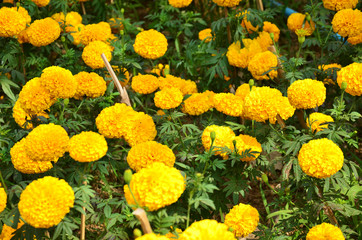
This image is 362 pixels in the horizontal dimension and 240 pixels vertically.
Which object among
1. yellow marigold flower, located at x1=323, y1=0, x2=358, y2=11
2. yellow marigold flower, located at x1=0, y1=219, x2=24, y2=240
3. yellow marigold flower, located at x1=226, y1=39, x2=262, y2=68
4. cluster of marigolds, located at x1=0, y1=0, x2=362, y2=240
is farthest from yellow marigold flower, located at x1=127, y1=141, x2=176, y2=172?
yellow marigold flower, located at x1=323, y1=0, x2=358, y2=11

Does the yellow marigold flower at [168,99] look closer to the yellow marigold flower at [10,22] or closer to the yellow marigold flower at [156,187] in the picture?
the yellow marigold flower at [156,187]

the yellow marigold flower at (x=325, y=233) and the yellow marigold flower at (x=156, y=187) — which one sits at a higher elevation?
the yellow marigold flower at (x=156, y=187)

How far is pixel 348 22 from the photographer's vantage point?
2785 mm

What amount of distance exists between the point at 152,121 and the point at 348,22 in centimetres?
138

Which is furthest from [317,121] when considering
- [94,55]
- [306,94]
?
[94,55]

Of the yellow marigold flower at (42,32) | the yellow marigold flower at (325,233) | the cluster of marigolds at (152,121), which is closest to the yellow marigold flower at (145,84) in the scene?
the cluster of marigolds at (152,121)

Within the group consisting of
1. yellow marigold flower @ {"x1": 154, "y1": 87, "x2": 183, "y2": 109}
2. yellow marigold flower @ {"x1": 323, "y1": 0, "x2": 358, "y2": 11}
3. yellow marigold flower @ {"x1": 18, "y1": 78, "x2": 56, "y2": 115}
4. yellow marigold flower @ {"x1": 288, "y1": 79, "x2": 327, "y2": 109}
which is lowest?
yellow marigold flower @ {"x1": 154, "y1": 87, "x2": 183, "y2": 109}

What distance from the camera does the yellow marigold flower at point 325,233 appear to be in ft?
6.61

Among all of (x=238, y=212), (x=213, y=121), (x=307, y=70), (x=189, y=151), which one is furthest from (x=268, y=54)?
(x=238, y=212)

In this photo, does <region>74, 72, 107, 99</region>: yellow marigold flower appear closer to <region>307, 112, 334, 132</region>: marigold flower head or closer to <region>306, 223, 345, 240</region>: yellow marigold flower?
<region>307, 112, 334, 132</region>: marigold flower head

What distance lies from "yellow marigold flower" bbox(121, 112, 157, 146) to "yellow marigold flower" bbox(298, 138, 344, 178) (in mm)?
806

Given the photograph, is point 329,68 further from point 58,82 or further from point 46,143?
point 46,143

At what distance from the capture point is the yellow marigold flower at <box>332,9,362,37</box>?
2.77 metres

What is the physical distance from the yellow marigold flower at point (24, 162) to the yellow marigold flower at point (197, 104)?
2.91ft
